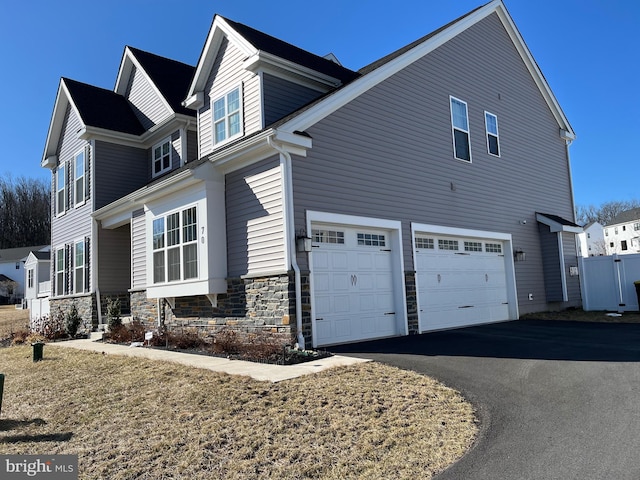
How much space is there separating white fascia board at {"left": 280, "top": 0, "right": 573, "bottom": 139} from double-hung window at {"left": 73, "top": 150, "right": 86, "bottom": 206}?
1047cm

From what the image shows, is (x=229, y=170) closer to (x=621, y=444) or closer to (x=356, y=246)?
(x=356, y=246)

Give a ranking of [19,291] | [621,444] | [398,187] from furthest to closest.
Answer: [19,291]
[398,187]
[621,444]

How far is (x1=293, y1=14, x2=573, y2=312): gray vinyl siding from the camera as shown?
10.5 metres

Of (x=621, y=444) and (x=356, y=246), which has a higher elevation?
(x=356, y=246)

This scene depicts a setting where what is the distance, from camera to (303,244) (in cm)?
926

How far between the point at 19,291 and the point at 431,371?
2339 inches

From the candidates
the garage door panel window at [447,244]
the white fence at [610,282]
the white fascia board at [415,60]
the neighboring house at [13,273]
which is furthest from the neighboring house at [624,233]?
the neighboring house at [13,273]

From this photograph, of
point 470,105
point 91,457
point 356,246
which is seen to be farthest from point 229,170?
point 470,105

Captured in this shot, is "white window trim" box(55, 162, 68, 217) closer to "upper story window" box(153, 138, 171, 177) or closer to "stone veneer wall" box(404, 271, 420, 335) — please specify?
"upper story window" box(153, 138, 171, 177)

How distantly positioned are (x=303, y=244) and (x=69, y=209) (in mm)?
12454

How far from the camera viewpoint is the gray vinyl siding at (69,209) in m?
16.7

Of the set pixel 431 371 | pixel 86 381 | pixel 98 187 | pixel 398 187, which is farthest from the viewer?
pixel 98 187

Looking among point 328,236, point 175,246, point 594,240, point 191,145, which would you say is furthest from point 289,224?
point 594,240

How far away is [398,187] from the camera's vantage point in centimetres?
1173
